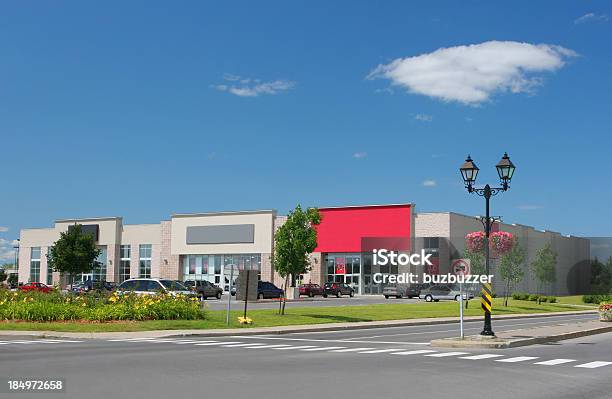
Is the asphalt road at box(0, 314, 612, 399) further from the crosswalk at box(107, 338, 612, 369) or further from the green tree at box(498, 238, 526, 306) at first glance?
the green tree at box(498, 238, 526, 306)

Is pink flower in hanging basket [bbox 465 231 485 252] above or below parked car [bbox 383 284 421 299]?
above

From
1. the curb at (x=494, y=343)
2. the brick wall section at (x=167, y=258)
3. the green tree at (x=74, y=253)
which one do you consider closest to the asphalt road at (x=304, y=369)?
the curb at (x=494, y=343)

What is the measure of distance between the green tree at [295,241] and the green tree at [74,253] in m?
42.6

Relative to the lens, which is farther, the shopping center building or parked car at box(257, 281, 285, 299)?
the shopping center building

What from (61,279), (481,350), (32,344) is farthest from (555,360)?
(61,279)

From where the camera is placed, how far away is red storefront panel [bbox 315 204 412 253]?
259ft

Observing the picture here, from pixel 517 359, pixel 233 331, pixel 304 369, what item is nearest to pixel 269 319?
pixel 233 331

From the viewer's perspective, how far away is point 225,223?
293 ft

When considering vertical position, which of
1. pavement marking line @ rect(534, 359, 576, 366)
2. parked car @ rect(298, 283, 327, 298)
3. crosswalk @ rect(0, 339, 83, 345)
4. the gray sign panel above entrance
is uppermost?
the gray sign panel above entrance

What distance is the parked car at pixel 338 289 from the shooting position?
74.9 meters

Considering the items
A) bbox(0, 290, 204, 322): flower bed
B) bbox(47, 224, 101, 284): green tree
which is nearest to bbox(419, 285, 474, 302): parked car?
bbox(47, 224, 101, 284): green tree

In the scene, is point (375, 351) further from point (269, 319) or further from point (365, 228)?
point (365, 228)

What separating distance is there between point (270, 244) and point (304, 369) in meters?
71.4

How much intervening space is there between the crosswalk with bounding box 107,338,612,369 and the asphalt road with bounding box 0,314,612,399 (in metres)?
0.03
